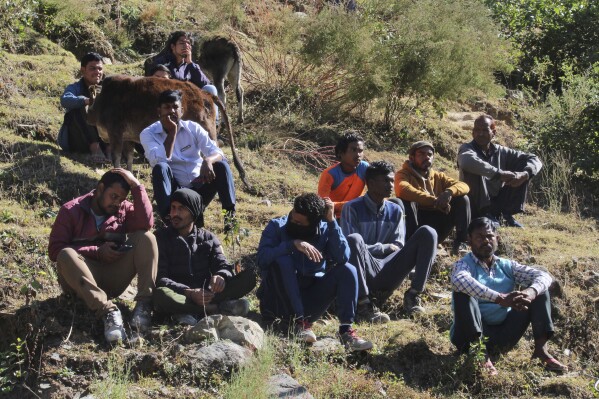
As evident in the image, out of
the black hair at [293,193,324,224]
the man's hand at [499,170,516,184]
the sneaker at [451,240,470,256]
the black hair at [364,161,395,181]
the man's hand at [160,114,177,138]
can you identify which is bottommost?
the sneaker at [451,240,470,256]

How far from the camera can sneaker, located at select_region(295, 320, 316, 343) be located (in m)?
7.63

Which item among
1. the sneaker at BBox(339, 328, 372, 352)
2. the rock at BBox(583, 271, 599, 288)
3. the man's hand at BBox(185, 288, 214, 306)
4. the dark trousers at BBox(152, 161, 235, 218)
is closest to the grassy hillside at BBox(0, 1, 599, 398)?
the rock at BBox(583, 271, 599, 288)

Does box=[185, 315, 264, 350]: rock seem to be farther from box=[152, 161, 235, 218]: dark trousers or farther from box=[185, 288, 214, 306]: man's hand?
box=[152, 161, 235, 218]: dark trousers

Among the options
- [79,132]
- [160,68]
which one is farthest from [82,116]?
[160,68]

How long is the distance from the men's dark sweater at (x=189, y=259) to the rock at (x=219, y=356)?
74 cm

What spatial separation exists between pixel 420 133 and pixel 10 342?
883cm

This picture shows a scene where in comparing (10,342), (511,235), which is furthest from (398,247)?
(10,342)

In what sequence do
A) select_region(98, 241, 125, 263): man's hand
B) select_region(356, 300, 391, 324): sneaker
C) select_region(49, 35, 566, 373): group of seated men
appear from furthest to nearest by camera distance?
1. select_region(356, 300, 391, 324): sneaker
2. select_region(49, 35, 566, 373): group of seated men
3. select_region(98, 241, 125, 263): man's hand

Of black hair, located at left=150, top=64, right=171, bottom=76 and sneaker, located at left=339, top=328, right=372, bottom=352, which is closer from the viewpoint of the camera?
sneaker, located at left=339, top=328, right=372, bottom=352

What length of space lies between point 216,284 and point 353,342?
119cm

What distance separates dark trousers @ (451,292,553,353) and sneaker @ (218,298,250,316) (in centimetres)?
173

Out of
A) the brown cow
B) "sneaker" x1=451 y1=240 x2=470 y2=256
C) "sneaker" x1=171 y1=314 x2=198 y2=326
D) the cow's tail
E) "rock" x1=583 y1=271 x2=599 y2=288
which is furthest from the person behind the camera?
the cow's tail

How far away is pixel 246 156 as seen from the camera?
41.3 ft

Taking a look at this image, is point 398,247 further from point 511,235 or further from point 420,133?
point 420,133
